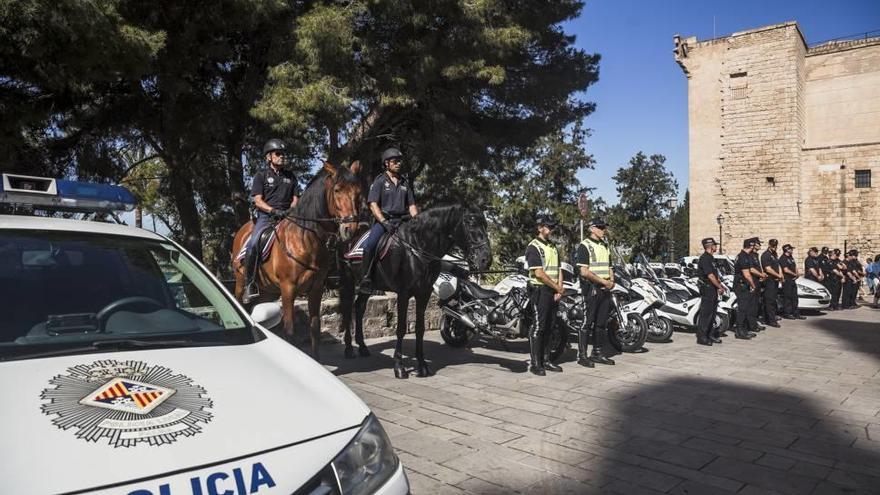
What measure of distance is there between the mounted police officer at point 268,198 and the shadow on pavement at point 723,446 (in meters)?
3.89

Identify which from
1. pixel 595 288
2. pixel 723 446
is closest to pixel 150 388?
pixel 723 446

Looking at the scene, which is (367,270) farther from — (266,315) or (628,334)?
(628,334)

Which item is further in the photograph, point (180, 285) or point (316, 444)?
point (180, 285)

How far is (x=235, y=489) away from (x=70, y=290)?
177 centimetres

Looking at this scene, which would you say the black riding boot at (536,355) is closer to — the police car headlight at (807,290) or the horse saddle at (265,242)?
the horse saddle at (265,242)

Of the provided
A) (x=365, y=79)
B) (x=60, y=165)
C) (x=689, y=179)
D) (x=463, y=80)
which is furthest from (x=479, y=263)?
(x=689, y=179)

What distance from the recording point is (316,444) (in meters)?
2.14

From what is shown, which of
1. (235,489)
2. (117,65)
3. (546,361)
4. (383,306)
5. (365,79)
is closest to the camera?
(235,489)

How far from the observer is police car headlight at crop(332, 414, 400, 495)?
214cm

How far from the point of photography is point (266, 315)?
3.29 metres

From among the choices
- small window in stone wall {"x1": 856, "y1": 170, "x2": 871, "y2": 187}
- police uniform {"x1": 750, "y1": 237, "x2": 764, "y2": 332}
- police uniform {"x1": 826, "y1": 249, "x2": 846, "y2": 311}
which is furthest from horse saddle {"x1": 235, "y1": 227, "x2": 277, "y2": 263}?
small window in stone wall {"x1": 856, "y1": 170, "x2": 871, "y2": 187}

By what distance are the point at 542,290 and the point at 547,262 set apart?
14.5 inches

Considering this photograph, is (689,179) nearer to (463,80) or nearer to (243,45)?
(463,80)

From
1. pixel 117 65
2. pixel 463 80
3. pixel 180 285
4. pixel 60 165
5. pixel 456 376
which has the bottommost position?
pixel 456 376
